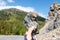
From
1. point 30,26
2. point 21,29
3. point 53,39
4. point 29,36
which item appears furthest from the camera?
point 21,29


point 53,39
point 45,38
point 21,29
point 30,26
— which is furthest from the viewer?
point 21,29

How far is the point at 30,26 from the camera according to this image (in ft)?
9.00

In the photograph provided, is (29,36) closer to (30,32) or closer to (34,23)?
(30,32)

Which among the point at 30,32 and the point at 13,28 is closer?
the point at 30,32

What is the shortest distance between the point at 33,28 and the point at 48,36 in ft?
11.8

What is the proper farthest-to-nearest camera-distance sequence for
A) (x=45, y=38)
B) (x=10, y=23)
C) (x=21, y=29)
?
(x=10, y=23) < (x=21, y=29) < (x=45, y=38)

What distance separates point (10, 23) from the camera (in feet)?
64.0

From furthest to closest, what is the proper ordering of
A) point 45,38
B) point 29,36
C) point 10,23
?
point 10,23, point 45,38, point 29,36

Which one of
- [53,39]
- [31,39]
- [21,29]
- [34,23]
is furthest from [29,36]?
[21,29]

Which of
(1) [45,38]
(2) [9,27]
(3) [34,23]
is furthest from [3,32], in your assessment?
(3) [34,23]

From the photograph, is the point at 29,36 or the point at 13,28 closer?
the point at 29,36

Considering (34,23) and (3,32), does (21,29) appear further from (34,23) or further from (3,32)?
(34,23)

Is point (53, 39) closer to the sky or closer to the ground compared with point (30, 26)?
closer to the ground

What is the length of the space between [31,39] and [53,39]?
3265 mm
